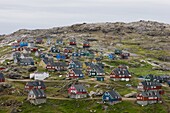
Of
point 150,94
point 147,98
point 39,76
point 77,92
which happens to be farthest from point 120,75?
point 39,76

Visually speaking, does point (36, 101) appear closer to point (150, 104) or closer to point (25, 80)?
point (25, 80)

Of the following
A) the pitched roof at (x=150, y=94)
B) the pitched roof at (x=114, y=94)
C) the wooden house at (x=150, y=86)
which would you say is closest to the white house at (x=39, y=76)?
the pitched roof at (x=114, y=94)

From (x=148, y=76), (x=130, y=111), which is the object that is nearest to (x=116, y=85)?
(x=148, y=76)

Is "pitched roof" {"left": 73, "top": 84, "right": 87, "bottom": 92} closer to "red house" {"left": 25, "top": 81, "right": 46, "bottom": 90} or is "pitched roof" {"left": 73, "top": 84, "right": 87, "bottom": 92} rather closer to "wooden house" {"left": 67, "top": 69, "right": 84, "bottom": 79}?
"red house" {"left": 25, "top": 81, "right": 46, "bottom": 90}

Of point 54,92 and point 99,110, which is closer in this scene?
point 99,110

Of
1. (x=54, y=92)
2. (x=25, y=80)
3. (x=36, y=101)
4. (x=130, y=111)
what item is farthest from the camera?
(x=25, y=80)

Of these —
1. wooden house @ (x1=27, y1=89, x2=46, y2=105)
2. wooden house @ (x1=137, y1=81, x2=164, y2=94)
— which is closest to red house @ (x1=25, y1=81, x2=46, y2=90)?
wooden house @ (x1=27, y1=89, x2=46, y2=105)

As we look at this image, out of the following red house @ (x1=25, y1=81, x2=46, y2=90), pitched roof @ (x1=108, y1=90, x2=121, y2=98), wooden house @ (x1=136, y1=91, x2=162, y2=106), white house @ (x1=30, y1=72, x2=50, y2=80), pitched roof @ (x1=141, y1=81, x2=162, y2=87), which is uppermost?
white house @ (x1=30, y1=72, x2=50, y2=80)
